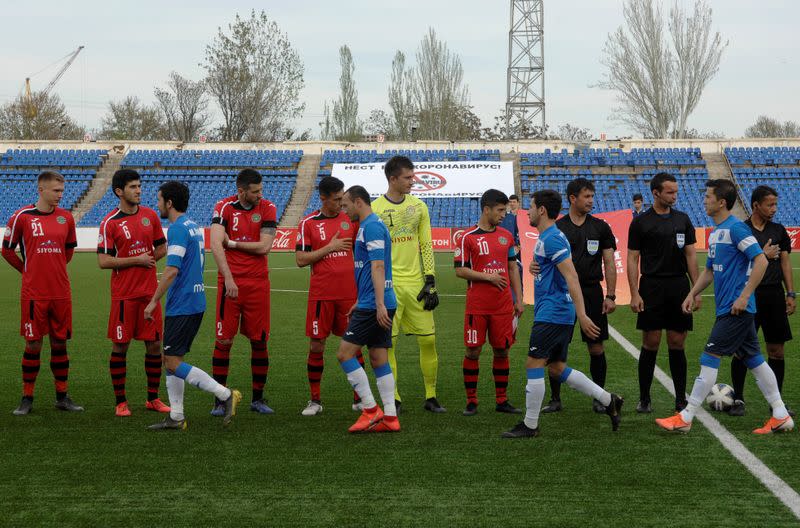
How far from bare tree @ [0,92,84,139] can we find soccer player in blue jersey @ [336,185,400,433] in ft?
225

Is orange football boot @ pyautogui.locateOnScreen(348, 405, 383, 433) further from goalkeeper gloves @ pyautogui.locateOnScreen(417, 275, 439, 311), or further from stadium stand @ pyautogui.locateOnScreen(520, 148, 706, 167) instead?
stadium stand @ pyautogui.locateOnScreen(520, 148, 706, 167)

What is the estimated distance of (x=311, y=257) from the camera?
810 centimetres

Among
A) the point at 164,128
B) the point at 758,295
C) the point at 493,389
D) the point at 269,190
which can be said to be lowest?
the point at 493,389

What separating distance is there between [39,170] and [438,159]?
78.1 ft

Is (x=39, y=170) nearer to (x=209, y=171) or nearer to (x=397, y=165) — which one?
(x=209, y=171)

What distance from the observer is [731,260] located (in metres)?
7.04

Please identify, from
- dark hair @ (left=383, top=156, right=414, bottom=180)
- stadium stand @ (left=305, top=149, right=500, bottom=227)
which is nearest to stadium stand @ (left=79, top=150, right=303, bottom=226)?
stadium stand @ (left=305, top=149, right=500, bottom=227)

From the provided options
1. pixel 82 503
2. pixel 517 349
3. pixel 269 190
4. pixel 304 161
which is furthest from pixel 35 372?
pixel 304 161

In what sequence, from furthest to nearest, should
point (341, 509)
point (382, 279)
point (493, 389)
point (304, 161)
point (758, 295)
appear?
point (304, 161), point (493, 389), point (758, 295), point (382, 279), point (341, 509)

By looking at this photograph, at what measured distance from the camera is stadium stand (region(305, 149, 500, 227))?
45344 millimetres

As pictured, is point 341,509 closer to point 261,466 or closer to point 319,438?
point 261,466

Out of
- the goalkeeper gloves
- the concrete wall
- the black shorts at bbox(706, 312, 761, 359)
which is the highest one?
the concrete wall

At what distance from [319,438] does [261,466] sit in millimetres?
918

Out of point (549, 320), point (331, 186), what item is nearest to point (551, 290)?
point (549, 320)
